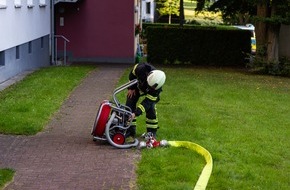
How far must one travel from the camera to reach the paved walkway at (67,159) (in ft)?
23.5

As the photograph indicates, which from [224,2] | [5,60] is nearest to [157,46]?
[224,2]

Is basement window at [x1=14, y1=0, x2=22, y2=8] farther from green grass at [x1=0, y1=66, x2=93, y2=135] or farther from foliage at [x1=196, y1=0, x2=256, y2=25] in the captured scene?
foliage at [x1=196, y1=0, x2=256, y2=25]

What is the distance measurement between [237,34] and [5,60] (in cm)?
1235

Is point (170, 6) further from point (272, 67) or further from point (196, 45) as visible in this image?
point (272, 67)

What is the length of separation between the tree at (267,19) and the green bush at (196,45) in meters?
Result: 1.13

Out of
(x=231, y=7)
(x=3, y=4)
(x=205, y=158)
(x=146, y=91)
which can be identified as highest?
(x=3, y=4)

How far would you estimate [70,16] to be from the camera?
27.2 m

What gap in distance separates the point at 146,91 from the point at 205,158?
4.98 ft

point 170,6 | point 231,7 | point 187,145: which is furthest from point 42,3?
point 170,6

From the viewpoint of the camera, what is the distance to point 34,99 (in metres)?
13.6

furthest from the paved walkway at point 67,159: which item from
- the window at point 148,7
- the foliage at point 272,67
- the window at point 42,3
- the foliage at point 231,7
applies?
the window at point 148,7

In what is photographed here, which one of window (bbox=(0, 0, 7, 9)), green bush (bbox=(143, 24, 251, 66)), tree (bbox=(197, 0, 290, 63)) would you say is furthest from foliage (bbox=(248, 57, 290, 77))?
window (bbox=(0, 0, 7, 9))

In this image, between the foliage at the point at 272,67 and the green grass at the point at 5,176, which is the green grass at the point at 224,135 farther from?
the foliage at the point at 272,67

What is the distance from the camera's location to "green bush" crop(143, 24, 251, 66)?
27.0 meters
